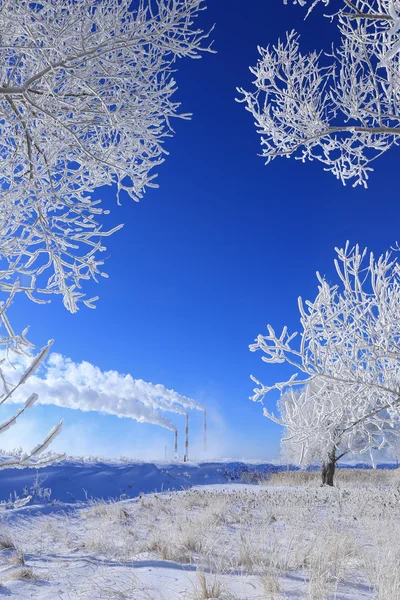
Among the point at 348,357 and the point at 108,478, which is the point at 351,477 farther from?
the point at 348,357

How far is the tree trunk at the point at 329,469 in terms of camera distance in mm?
20438

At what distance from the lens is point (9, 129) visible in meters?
3.54

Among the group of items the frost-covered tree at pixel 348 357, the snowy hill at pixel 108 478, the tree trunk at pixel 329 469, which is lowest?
the snowy hill at pixel 108 478

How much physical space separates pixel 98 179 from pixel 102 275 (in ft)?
2.46

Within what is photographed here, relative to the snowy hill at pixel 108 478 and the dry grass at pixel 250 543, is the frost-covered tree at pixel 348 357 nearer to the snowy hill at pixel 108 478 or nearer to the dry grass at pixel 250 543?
the dry grass at pixel 250 543

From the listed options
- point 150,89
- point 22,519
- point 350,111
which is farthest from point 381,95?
point 22,519

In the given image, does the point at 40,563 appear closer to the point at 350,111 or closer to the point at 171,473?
the point at 350,111

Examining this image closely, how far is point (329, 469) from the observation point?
2058 cm

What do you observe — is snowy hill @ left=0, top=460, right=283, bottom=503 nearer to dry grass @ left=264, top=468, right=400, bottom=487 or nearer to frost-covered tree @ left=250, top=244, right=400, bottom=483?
dry grass @ left=264, top=468, right=400, bottom=487

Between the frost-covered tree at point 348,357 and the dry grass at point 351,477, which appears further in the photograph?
the dry grass at point 351,477

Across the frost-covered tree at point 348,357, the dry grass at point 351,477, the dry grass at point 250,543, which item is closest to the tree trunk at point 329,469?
the dry grass at point 351,477

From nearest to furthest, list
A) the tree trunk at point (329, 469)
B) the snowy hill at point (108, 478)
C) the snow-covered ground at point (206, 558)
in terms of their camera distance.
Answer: the snow-covered ground at point (206, 558) → the snowy hill at point (108, 478) → the tree trunk at point (329, 469)

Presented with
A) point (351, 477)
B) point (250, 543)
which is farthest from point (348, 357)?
point (351, 477)

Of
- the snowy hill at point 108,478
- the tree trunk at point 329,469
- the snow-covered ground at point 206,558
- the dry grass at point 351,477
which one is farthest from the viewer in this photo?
the dry grass at point 351,477
